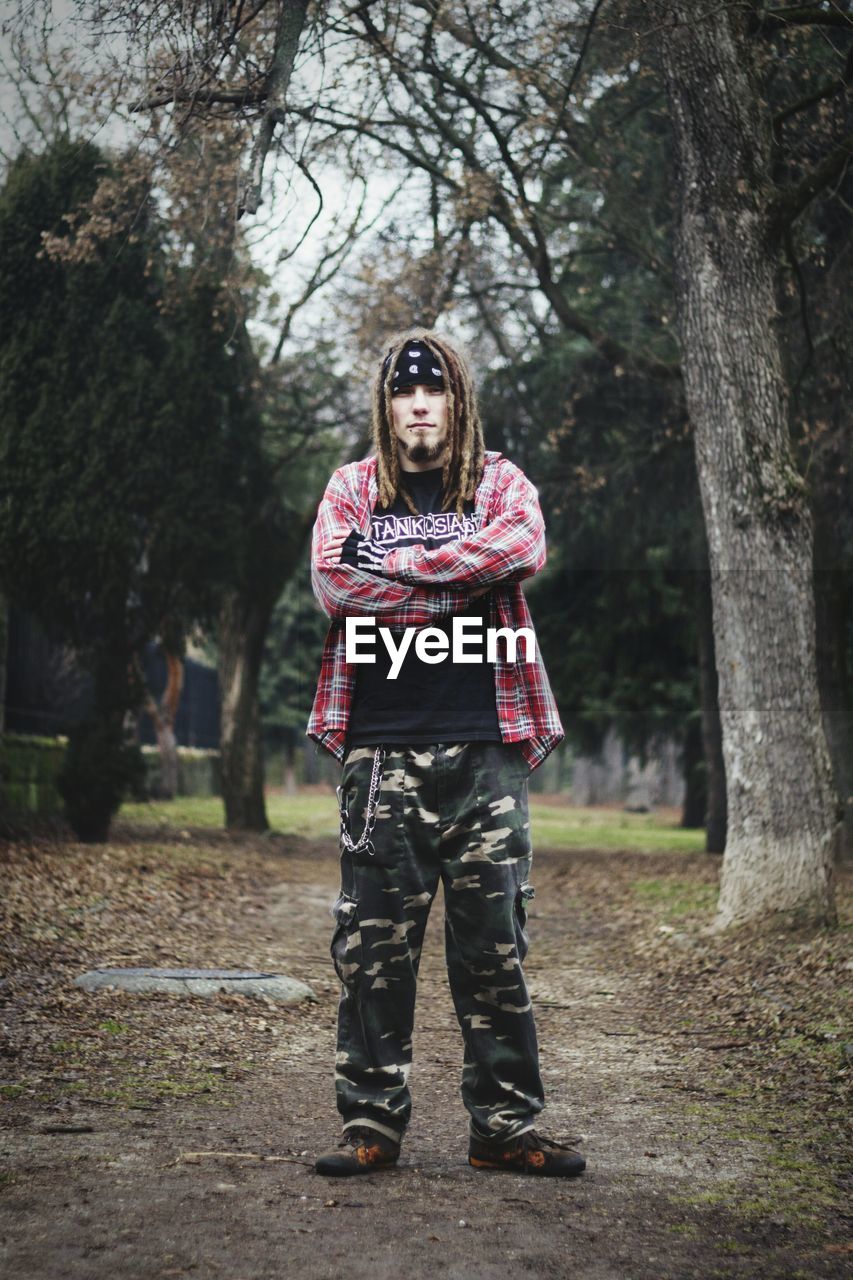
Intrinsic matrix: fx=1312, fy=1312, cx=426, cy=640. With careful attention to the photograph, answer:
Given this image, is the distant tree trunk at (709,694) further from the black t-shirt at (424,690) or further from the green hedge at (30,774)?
the black t-shirt at (424,690)

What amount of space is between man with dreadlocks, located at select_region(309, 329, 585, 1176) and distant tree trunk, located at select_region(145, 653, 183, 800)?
21430 millimetres

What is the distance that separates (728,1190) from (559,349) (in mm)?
12528

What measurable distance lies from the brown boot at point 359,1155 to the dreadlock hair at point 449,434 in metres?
1.71

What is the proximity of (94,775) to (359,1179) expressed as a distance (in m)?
10.8

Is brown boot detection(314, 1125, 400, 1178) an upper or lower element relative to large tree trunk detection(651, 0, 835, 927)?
lower

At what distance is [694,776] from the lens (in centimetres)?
2075

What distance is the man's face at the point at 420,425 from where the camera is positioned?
3764mm

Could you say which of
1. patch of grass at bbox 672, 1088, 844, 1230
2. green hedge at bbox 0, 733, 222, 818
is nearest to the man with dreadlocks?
patch of grass at bbox 672, 1088, 844, 1230

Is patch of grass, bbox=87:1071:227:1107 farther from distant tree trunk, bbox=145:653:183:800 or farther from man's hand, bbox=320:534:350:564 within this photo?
distant tree trunk, bbox=145:653:183:800

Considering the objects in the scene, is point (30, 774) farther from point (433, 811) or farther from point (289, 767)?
point (289, 767)

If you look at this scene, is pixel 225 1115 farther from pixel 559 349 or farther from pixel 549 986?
pixel 559 349

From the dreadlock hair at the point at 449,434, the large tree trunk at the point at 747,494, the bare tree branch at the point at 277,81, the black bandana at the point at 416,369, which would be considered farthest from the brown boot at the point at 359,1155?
the bare tree branch at the point at 277,81

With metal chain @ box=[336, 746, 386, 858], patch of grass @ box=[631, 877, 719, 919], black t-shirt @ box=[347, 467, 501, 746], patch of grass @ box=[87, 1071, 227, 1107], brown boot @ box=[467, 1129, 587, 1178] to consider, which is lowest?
patch of grass @ box=[631, 877, 719, 919]

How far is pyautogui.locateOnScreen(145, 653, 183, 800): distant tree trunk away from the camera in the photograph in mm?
25047
